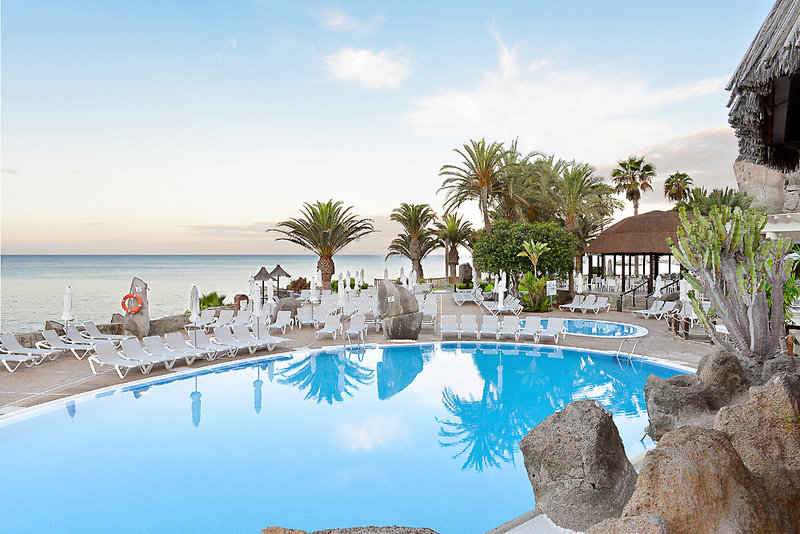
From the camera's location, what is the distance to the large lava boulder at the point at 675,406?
600cm

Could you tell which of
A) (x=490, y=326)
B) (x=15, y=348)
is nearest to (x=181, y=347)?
(x=15, y=348)

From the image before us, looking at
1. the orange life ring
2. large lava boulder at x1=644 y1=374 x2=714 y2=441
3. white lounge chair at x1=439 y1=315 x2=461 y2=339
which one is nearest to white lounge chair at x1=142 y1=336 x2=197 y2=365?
the orange life ring

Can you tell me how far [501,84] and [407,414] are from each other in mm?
16875

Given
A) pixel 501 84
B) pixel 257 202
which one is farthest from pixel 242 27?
pixel 257 202

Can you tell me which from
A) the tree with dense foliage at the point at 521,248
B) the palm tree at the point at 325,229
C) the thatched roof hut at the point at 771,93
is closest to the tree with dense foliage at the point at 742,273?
the thatched roof hut at the point at 771,93

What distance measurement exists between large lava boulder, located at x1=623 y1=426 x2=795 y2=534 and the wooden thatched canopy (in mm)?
22147

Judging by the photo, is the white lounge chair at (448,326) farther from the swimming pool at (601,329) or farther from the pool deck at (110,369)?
the swimming pool at (601,329)

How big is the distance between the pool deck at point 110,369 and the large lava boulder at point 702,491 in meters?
9.48

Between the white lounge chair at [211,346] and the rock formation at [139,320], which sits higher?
the rock formation at [139,320]

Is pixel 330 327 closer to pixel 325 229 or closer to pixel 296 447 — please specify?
pixel 296 447

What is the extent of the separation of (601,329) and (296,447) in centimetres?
1350

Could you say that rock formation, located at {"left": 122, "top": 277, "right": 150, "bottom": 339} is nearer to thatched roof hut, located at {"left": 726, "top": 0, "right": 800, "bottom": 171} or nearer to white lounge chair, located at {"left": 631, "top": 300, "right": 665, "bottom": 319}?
thatched roof hut, located at {"left": 726, "top": 0, "right": 800, "bottom": 171}

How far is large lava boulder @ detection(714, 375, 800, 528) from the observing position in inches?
124

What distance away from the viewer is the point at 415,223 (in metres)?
37.5
